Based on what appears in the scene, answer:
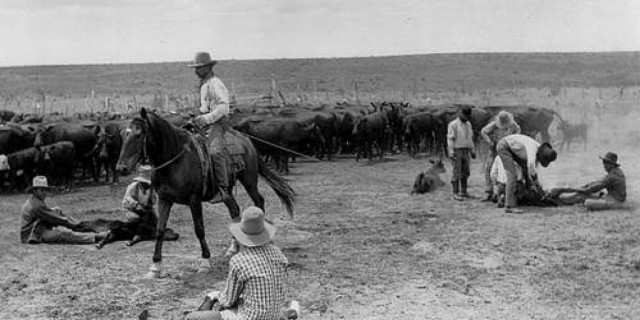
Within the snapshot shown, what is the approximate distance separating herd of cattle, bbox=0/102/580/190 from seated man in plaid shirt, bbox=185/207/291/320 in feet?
38.0

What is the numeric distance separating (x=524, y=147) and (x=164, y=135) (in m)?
6.39

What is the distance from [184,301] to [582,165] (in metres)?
13.9

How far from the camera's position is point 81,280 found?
8875 mm

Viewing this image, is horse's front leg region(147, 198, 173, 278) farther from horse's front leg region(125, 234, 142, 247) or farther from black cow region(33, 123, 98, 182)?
black cow region(33, 123, 98, 182)

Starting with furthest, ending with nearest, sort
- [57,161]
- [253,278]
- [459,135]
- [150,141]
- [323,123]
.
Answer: [323,123]
[57,161]
[459,135]
[150,141]
[253,278]

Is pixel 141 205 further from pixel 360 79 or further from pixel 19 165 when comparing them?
pixel 360 79

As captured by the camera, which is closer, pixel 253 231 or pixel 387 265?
Answer: pixel 253 231

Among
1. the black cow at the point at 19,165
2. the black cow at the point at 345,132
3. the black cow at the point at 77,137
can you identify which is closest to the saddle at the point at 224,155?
the black cow at the point at 19,165

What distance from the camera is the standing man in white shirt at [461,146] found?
14.1 metres

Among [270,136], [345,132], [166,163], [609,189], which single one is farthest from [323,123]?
[166,163]

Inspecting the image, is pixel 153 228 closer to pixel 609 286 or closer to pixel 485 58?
pixel 609 286

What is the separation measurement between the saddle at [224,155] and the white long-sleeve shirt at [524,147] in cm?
488

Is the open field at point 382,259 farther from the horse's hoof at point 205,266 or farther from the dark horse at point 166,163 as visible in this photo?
the dark horse at point 166,163

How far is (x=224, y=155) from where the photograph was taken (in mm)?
9719
